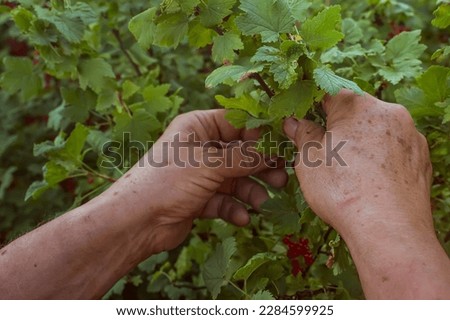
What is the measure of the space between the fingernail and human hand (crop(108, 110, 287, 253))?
0.62 feet

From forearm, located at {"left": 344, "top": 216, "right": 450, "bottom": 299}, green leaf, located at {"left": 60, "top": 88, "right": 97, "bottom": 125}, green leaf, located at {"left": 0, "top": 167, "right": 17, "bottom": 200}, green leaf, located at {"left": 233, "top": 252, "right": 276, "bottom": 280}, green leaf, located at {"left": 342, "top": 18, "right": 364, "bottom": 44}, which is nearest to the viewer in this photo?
forearm, located at {"left": 344, "top": 216, "right": 450, "bottom": 299}

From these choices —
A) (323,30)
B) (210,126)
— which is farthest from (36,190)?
(323,30)

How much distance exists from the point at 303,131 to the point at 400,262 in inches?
12.0

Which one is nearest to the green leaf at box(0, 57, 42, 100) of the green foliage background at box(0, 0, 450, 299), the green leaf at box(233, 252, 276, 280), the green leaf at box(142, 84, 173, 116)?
the green foliage background at box(0, 0, 450, 299)

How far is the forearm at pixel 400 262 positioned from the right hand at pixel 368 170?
0.02 metres

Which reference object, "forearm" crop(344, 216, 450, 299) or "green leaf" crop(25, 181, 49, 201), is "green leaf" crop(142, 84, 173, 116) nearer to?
"green leaf" crop(25, 181, 49, 201)

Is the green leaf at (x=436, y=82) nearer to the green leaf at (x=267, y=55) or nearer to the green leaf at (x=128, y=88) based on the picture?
Answer: the green leaf at (x=267, y=55)

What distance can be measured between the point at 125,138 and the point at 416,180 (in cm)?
69

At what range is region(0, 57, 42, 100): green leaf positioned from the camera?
1454 millimetres

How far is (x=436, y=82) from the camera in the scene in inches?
41.6

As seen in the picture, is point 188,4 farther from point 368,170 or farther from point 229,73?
point 368,170

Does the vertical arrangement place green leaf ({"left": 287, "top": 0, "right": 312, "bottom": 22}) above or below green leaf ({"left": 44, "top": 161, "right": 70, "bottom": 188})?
above
